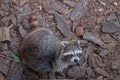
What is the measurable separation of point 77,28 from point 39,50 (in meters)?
0.77

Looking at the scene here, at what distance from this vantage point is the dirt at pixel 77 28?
20.9 feet

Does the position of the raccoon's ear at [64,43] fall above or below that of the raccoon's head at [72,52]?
above

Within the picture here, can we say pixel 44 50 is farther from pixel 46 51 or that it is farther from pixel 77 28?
pixel 77 28

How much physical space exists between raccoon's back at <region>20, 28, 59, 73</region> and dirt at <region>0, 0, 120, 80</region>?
143 mm

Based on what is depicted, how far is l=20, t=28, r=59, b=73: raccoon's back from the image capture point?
6.12m

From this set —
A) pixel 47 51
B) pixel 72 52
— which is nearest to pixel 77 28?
pixel 72 52

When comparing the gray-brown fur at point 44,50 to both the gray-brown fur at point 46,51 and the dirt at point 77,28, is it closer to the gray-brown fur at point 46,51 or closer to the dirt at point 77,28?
the gray-brown fur at point 46,51

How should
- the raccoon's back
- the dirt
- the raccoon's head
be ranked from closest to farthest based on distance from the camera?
the raccoon's back → the raccoon's head → the dirt

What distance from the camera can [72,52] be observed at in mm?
6242

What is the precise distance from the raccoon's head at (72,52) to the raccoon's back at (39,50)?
13 centimetres

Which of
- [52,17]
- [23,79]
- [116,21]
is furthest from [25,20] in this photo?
[116,21]

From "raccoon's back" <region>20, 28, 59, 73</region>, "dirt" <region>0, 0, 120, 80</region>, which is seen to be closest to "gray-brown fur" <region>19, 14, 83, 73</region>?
"raccoon's back" <region>20, 28, 59, 73</region>

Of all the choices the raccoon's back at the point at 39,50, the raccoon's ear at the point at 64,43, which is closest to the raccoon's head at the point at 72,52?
the raccoon's ear at the point at 64,43

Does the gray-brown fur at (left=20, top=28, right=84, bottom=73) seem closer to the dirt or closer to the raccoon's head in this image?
the raccoon's head
